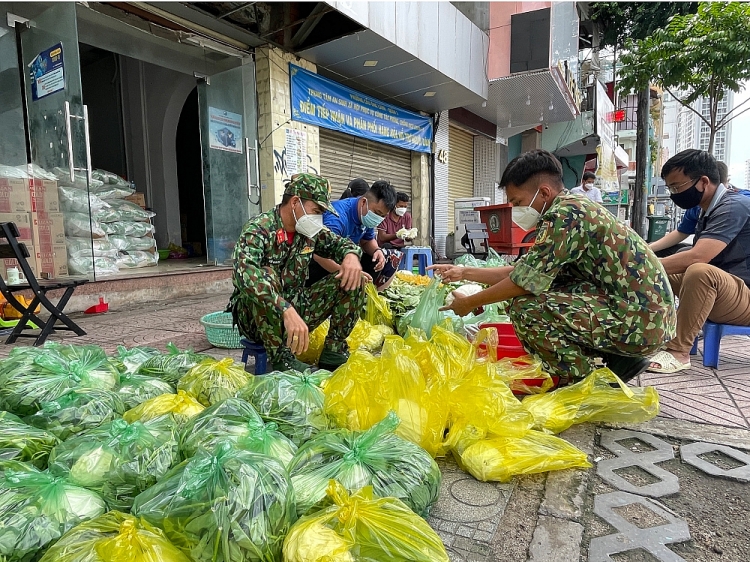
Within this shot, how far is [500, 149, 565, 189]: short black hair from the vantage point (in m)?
2.06

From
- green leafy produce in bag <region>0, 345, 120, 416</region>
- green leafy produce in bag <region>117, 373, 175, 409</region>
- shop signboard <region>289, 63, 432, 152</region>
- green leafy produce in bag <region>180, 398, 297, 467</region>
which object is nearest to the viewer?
green leafy produce in bag <region>180, 398, 297, 467</region>

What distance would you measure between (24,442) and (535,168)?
2.14 metres

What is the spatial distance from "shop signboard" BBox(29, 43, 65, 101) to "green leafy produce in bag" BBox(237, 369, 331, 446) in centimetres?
424

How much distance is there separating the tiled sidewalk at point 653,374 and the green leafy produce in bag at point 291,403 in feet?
4.65

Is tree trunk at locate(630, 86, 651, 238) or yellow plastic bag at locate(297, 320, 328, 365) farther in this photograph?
tree trunk at locate(630, 86, 651, 238)

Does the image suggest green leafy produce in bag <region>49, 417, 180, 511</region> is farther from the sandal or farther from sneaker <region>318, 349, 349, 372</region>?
the sandal

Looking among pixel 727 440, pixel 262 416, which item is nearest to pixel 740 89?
pixel 727 440

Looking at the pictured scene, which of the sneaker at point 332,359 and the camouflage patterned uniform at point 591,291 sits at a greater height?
the camouflage patterned uniform at point 591,291

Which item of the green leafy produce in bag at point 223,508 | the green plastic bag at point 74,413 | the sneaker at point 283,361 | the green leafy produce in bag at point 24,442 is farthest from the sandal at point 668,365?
the green leafy produce in bag at point 24,442

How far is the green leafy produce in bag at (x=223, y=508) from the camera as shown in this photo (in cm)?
89

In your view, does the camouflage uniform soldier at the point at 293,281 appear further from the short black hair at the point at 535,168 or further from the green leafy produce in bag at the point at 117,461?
the short black hair at the point at 535,168

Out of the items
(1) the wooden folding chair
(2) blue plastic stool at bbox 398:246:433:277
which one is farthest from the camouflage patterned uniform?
(2) blue plastic stool at bbox 398:246:433:277

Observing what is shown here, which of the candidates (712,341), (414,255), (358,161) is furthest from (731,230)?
(358,161)

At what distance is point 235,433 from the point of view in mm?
1259
